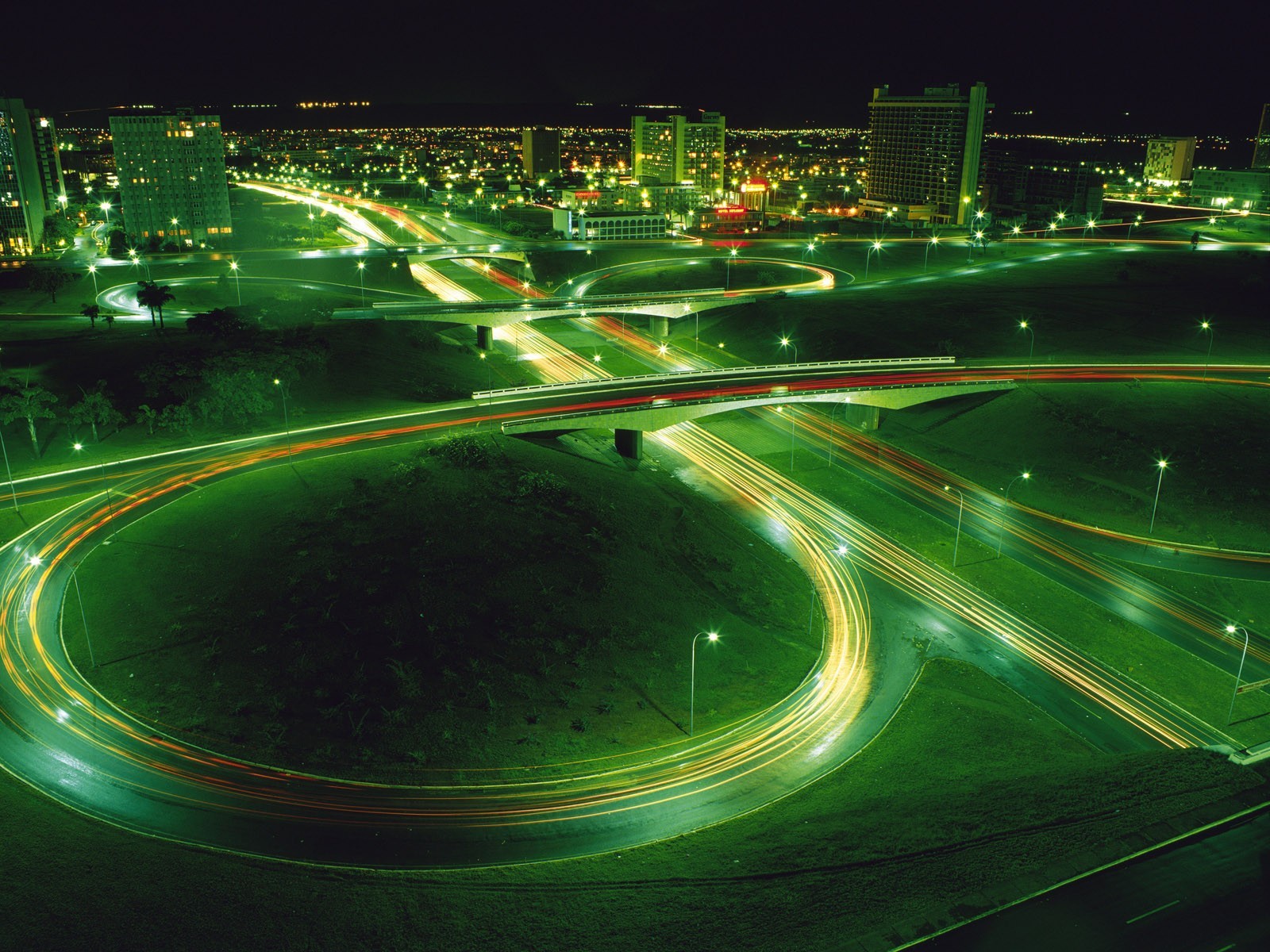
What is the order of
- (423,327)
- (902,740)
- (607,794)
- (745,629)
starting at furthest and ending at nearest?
(423,327) < (745,629) < (902,740) < (607,794)

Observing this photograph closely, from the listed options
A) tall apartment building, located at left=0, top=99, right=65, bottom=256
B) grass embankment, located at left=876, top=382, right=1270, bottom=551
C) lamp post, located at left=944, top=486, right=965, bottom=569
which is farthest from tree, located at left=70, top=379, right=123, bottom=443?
tall apartment building, located at left=0, top=99, right=65, bottom=256

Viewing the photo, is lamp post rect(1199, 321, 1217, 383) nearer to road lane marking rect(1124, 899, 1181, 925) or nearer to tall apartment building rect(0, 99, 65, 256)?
road lane marking rect(1124, 899, 1181, 925)

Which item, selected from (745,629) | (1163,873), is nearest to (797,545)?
(745,629)

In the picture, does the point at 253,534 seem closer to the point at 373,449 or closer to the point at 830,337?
the point at 373,449

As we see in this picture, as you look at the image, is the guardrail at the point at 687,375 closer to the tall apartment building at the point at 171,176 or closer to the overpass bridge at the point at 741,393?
the overpass bridge at the point at 741,393

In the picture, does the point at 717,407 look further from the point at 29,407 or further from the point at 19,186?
the point at 19,186

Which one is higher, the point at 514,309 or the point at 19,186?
the point at 19,186

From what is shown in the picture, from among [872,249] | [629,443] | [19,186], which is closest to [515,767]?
[629,443]
